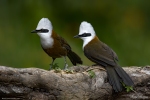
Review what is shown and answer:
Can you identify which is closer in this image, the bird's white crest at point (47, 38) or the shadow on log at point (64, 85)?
the shadow on log at point (64, 85)

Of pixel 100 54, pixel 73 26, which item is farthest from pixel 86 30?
pixel 73 26

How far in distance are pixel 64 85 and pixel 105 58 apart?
34.2 inches

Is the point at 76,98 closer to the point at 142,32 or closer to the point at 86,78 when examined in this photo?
the point at 86,78

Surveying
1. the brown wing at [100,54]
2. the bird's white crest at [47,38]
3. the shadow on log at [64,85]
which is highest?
the bird's white crest at [47,38]

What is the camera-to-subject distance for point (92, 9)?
9.31 metres

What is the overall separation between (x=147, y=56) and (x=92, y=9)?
1268 millimetres

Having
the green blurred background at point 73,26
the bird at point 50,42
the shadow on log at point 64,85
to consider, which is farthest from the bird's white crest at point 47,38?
the green blurred background at point 73,26

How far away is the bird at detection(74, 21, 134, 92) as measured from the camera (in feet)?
20.3

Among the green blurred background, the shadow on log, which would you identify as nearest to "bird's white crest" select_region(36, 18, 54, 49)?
the shadow on log

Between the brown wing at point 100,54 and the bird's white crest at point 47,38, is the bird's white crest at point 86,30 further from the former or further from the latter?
the bird's white crest at point 47,38

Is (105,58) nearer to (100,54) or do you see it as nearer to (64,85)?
(100,54)

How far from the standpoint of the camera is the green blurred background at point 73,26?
859 cm

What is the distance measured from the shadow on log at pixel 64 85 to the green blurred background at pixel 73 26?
7.18 ft

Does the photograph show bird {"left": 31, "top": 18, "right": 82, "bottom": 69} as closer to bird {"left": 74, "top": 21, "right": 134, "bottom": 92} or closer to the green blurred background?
bird {"left": 74, "top": 21, "right": 134, "bottom": 92}
